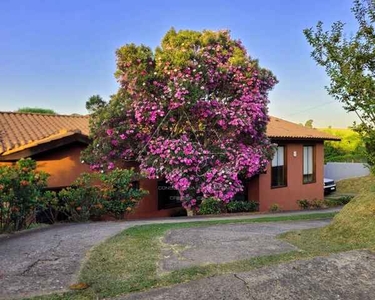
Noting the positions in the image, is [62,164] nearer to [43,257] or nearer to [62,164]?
[62,164]

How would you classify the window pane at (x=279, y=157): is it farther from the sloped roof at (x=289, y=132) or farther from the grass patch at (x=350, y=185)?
the grass patch at (x=350, y=185)

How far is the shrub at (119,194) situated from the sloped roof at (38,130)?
2.30 meters

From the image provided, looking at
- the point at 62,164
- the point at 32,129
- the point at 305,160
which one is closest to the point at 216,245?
the point at 62,164

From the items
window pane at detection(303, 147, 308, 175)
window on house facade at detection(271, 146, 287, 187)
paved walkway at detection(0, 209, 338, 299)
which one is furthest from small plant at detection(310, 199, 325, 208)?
paved walkway at detection(0, 209, 338, 299)

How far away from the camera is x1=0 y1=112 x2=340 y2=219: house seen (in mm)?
11742

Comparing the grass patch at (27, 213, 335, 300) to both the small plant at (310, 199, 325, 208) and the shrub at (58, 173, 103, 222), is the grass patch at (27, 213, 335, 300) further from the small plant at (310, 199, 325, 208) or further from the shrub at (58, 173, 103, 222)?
the small plant at (310, 199, 325, 208)

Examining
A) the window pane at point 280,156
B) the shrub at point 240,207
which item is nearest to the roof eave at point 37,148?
the shrub at point 240,207

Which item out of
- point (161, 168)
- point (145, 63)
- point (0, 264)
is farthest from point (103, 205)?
point (0, 264)

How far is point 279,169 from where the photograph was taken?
18750mm

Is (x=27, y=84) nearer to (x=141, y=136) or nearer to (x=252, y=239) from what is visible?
(x=141, y=136)

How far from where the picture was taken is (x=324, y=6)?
36.2ft

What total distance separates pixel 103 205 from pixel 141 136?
2938mm

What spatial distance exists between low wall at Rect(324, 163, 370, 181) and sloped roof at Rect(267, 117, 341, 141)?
838 centimetres

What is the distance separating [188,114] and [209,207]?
326cm
